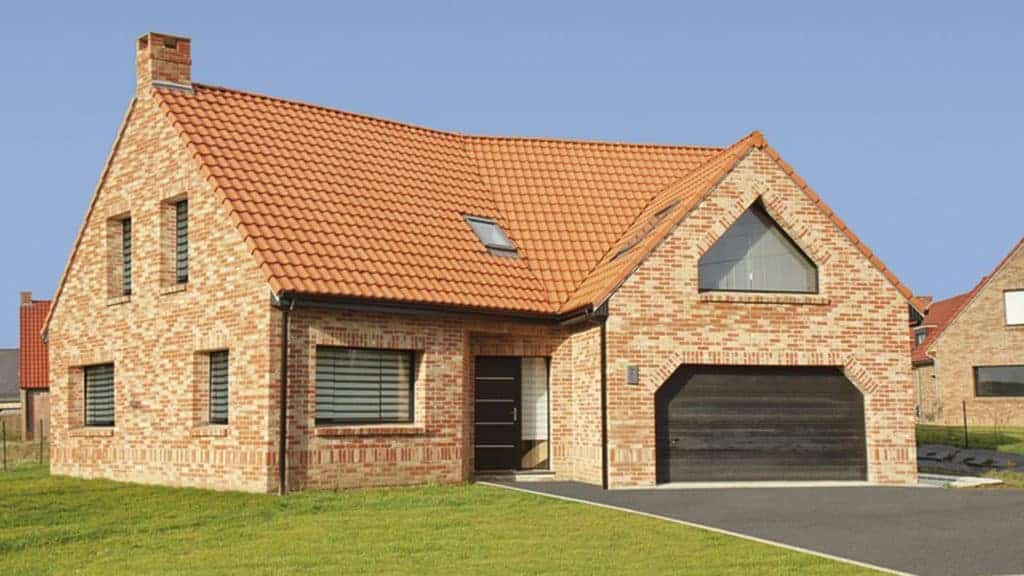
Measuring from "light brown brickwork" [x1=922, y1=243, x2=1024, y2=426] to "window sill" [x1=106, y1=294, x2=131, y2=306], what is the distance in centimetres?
3517

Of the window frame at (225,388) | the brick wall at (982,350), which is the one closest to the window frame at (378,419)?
the window frame at (225,388)

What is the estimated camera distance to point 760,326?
67.4ft

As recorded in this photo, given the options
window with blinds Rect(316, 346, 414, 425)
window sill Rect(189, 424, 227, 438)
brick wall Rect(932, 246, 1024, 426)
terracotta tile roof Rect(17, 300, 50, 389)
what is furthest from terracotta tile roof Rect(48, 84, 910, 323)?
terracotta tile roof Rect(17, 300, 50, 389)

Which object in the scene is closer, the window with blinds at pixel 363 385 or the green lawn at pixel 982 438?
the window with blinds at pixel 363 385

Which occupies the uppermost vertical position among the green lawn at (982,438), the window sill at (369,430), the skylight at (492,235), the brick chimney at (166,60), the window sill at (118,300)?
the brick chimney at (166,60)

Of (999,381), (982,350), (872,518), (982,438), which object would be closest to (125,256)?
(872,518)

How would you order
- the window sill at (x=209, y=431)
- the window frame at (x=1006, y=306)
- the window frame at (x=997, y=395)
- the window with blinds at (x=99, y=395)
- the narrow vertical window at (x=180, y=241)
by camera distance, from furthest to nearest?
the window frame at (x=1006, y=306) < the window frame at (x=997, y=395) < the window with blinds at (x=99, y=395) < the narrow vertical window at (x=180, y=241) < the window sill at (x=209, y=431)

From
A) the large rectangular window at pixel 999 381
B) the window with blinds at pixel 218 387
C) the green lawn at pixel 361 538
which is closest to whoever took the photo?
the green lawn at pixel 361 538

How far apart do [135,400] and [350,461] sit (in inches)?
205

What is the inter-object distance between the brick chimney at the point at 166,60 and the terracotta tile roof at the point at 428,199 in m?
0.38

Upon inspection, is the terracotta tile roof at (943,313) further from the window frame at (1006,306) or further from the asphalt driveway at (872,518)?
the asphalt driveway at (872,518)

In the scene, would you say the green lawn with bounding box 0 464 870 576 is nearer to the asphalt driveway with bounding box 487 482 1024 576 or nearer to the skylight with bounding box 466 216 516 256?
the asphalt driveway with bounding box 487 482 1024 576

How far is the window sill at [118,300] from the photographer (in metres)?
22.6

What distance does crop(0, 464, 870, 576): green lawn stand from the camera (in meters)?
11.8
